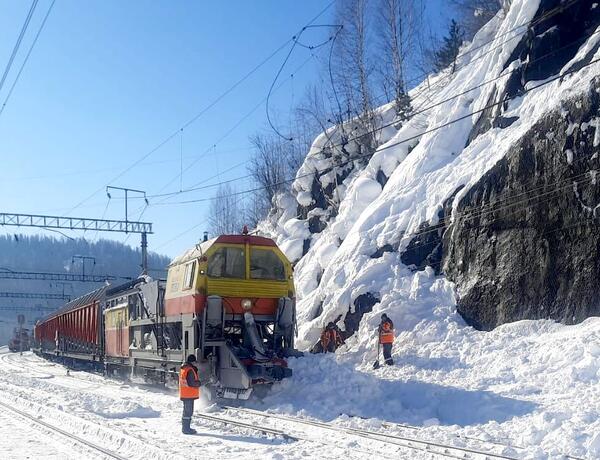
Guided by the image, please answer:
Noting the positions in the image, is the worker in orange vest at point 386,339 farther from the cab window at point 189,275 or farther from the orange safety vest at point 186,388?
the orange safety vest at point 186,388

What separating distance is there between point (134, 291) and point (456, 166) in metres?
11.8

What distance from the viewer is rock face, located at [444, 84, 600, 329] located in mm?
15867

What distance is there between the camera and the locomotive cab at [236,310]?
14.0 metres

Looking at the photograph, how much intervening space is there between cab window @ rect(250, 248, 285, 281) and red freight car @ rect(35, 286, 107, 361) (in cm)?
1190

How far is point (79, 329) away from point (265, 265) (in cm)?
1750

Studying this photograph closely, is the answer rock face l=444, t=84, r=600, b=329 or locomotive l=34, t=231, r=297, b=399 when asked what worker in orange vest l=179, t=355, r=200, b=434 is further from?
rock face l=444, t=84, r=600, b=329

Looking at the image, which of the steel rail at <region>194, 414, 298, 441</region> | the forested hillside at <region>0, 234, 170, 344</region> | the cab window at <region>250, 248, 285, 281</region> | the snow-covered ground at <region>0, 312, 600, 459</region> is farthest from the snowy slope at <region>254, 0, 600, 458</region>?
the forested hillside at <region>0, 234, 170, 344</region>

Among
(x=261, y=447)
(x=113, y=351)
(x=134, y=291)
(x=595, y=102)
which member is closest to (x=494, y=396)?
(x=261, y=447)

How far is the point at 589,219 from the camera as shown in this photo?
620 inches

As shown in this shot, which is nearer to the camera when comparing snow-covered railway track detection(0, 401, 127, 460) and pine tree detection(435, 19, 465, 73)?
snow-covered railway track detection(0, 401, 127, 460)

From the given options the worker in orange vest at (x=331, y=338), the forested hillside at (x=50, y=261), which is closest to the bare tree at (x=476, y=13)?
the worker in orange vest at (x=331, y=338)

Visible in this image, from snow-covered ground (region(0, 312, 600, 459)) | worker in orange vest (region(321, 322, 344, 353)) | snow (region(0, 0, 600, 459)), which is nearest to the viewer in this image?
snow-covered ground (region(0, 312, 600, 459))

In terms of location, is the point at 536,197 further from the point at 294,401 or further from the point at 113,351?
the point at 113,351

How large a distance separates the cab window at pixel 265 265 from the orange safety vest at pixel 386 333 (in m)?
3.54
